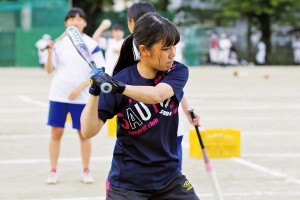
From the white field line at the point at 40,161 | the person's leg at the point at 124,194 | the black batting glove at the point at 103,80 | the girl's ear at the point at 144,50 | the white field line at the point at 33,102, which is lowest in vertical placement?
the white field line at the point at 33,102

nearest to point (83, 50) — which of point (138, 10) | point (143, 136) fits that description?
point (143, 136)

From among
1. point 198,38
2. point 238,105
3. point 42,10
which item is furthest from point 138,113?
point 198,38

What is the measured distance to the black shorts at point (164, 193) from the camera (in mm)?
4344

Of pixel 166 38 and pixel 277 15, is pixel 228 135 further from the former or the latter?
pixel 277 15

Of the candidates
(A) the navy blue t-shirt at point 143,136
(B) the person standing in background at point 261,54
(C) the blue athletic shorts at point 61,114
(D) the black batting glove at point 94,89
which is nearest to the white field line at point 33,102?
(C) the blue athletic shorts at point 61,114

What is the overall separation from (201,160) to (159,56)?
19.5 feet

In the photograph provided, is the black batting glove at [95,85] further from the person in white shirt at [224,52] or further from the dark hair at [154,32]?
the person in white shirt at [224,52]

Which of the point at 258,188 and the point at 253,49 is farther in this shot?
the point at 253,49

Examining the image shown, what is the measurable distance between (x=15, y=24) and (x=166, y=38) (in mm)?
37015

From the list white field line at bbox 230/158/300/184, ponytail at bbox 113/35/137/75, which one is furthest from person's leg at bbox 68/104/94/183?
ponytail at bbox 113/35/137/75

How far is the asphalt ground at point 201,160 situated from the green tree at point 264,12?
34574 mm

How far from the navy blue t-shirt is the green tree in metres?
48.6

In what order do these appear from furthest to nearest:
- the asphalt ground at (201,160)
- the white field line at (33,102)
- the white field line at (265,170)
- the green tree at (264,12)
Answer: the green tree at (264,12)
the white field line at (33,102)
the white field line at (265,170)
the asphalt ground at (201,160)

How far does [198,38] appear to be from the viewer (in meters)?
47.5
